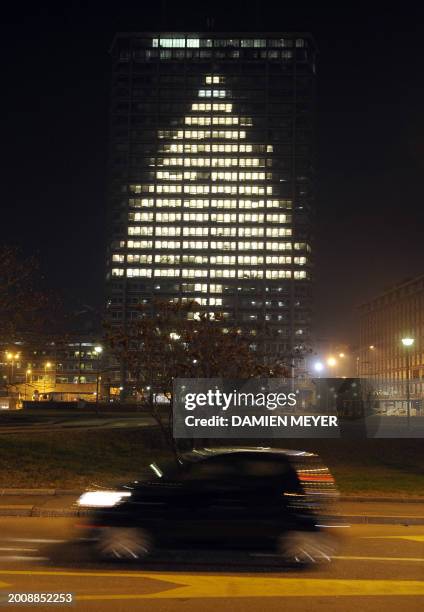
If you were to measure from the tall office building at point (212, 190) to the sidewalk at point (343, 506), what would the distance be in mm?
153132

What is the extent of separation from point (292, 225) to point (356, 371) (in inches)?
1545

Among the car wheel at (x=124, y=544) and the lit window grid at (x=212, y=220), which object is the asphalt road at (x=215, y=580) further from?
the lit window grid at (x=212, y=220)

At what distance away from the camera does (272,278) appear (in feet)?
575

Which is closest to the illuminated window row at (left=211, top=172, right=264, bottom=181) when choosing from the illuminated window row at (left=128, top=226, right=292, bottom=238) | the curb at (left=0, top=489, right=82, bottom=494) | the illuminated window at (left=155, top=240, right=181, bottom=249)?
the illuminated window row at (left=128, top=226, right=292, bottom=238)

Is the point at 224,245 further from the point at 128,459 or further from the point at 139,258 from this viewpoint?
the point at 128,459

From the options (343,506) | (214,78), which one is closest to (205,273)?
(214,78)

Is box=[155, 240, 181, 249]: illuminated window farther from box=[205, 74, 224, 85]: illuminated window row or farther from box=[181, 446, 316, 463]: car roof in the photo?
box=[181, 446, 316, 463]: car roof

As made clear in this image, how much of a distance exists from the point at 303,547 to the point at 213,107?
17917cm

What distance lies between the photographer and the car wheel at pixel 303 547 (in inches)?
404

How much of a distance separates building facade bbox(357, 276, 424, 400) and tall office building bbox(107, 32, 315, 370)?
16.8m

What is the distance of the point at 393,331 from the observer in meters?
160

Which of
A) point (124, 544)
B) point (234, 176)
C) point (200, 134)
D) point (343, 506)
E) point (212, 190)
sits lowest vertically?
point (343, 506)

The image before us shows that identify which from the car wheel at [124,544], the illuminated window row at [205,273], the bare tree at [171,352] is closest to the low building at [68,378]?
the illuminated window row at [205,273]

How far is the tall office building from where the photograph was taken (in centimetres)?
17438
